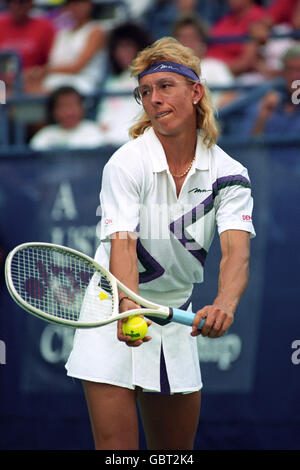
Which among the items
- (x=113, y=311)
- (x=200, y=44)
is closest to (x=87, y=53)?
(x=200, y=44)

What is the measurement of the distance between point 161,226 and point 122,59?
343 cm

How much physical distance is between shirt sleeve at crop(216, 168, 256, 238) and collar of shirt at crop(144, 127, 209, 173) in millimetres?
98

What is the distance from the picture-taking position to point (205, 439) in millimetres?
5457

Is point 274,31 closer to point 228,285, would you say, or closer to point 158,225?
point 158,225

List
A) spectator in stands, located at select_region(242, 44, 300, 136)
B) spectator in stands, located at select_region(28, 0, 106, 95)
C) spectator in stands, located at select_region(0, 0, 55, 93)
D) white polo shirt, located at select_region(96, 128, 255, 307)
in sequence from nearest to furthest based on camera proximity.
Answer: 1. white polo shirt, located at select_region(96, 128, 255, 307)
2. spectator in stands, located at select_region(242, 44, 300, 136)
3. spectator in stands, located at select_region(28, 0, 106, 95)
4. spectator in stands, located at select_region(0, 0, 55, 93)

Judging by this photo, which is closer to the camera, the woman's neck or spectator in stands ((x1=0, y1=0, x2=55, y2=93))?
the woman's neck

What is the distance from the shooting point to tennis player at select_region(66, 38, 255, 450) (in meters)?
3.34

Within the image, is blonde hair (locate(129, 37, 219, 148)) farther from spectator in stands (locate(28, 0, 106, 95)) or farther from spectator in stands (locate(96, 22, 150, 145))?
spectator in stands (locate(28, 0, 106, 95))

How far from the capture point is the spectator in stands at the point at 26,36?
7.17 meters

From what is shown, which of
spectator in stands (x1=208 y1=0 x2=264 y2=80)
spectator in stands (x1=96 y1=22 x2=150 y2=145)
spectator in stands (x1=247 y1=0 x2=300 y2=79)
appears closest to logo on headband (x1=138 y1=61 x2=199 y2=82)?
spectator in stands (x1=96 y1=22 x2=150 y2=145)

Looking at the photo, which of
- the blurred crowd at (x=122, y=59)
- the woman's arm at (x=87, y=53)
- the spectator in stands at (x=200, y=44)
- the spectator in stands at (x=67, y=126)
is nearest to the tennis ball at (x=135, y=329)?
the blurred crowd at (x=122, y=59)

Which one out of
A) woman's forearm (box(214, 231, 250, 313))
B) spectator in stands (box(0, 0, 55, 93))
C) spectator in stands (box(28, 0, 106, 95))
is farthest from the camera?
spectator in stands (box(0, 0, 55, 93))

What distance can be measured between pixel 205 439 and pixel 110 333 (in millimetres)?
2212
